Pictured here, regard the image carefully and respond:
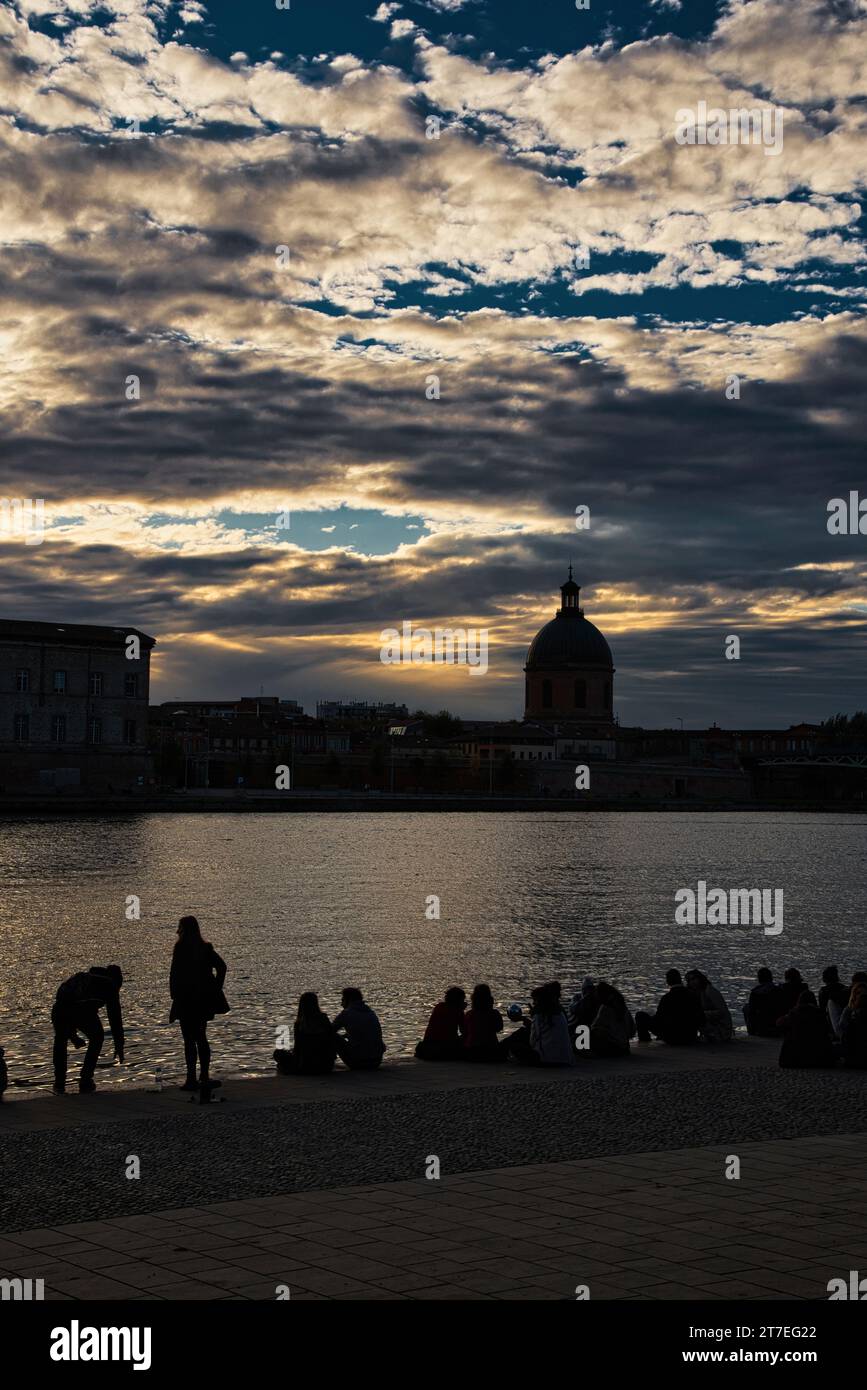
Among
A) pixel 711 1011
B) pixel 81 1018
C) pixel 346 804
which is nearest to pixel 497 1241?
pixel 81 1018

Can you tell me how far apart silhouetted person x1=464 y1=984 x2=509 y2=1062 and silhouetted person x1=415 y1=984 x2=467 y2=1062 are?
0.56ft

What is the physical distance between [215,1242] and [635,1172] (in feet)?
10.9

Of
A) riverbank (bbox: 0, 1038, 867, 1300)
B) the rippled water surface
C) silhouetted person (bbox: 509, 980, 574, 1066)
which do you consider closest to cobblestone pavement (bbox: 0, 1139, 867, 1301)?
riverbank (bbox: 0, 1038, 867, 1300)

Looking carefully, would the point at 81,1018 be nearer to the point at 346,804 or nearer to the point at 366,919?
the point at 366,919

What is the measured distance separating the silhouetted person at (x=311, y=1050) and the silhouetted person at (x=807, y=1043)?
16.4 feet

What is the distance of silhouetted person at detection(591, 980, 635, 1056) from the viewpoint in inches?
652

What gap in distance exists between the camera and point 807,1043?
15.6 meters

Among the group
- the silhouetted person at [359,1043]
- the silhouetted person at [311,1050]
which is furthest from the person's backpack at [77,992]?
the silhouetted person at [359,1043]

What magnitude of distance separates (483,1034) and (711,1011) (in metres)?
3.48

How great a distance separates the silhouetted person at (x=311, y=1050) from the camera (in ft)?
50.8

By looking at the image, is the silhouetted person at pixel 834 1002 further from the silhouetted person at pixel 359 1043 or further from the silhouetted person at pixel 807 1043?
the silhouetted person at pixel 359 1043

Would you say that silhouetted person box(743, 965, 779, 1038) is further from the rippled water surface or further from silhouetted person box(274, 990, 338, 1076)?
silhouetted person box(274, 990, 338, 1076)
